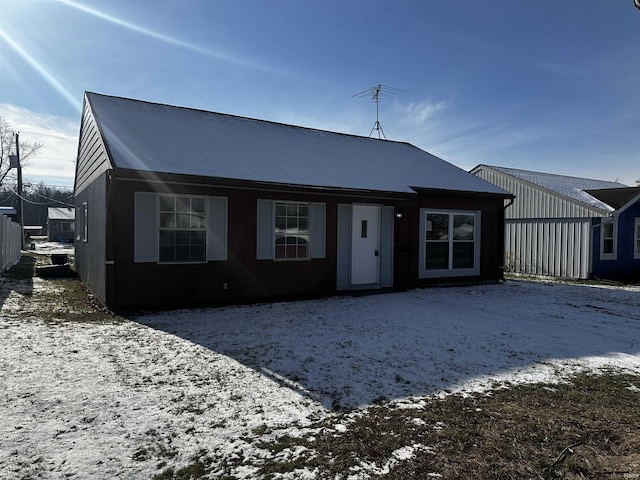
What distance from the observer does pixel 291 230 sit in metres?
9.56

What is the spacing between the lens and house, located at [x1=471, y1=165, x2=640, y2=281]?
1520 cm

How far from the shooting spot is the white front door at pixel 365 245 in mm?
10445

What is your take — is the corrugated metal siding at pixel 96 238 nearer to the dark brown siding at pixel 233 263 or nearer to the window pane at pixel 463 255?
the dark brown siding at pixel 233 263

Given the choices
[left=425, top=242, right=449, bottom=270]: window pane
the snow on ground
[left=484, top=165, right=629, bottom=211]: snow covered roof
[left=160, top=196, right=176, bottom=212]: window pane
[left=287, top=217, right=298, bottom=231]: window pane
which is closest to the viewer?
the snow on ground

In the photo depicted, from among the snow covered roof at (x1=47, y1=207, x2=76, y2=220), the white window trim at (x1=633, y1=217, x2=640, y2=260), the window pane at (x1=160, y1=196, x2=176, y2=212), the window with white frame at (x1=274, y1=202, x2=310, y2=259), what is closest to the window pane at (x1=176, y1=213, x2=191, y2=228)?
the window pane at (x1=160, y1=196, x2=176, y2=212)

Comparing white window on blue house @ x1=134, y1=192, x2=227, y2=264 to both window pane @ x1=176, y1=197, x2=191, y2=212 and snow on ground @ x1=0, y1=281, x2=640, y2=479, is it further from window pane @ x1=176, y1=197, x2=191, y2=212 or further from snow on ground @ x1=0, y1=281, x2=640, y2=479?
snow on ground @ x1=0, y1=281, x2=640, y2=479

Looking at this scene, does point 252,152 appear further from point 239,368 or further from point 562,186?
point 562,186

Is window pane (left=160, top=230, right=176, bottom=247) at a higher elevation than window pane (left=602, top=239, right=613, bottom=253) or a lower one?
higher

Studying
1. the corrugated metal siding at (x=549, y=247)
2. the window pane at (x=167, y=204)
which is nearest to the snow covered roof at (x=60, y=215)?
the window pane at (x=167, y=204)

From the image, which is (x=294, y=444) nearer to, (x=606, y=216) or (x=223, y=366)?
(x=223, y=366)

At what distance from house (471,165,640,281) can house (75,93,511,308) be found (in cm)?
446

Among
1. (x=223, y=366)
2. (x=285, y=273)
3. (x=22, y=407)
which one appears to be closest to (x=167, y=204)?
(x=285, y=273)

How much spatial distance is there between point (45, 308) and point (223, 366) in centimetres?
528

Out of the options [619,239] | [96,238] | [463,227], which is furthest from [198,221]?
[619,239]
